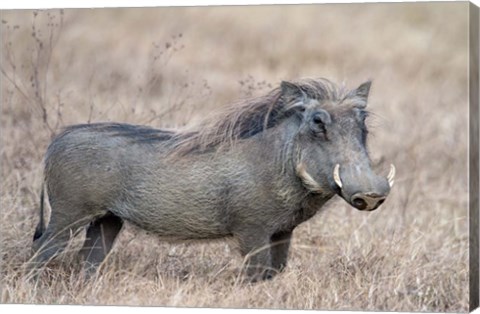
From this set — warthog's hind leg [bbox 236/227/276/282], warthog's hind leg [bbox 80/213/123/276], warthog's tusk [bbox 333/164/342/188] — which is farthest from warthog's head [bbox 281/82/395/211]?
warthog's hind leg [bbox 80/213/123/276]

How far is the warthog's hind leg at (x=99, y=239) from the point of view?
253 inches

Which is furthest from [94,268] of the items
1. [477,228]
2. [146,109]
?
[146,109]

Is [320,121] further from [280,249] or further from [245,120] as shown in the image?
[280,249]

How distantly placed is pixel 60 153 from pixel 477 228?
1.98m

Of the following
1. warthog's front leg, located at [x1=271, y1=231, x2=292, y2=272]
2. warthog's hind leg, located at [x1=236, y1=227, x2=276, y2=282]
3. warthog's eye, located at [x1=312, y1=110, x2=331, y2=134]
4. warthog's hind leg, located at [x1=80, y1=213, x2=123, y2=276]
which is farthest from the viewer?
warthog's hind leg, located at [x1=80, y1=213, x2=123, y2=276]

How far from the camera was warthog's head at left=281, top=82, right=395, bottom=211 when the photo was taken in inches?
224

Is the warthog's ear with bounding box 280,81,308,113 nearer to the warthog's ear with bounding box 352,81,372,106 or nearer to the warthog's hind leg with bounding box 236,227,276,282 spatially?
the warthog's ear with bounding box 352,81,372,106

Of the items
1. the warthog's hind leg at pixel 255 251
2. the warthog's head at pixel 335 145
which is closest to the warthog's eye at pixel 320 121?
the warthog's head at pixel 335 145

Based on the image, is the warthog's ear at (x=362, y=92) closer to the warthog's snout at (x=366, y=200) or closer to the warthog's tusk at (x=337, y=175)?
the warthog's tusk at (x=337, y=175)

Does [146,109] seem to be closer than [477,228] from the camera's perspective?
No

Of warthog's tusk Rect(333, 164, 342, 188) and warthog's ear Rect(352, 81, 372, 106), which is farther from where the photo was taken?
warthog's ear Rect(352, 81, 372, 106)

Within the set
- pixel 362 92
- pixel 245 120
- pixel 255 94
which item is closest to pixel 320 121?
pixel 362 92

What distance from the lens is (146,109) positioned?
966 cm

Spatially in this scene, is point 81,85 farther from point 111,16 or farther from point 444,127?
point 444,127
